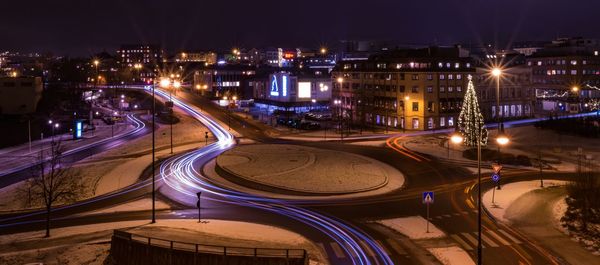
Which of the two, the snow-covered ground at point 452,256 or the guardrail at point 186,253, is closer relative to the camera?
the guardrail at point 186,253

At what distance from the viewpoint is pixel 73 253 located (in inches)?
940

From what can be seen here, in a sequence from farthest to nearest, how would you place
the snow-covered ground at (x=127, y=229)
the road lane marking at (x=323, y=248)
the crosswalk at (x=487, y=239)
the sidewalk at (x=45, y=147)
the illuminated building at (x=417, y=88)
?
the illuminated building at (x=417, y=88), the sidewalk at (x=45, y=147), the crosswalk at (x=487, y=239), the road lane marking at (x=323, y=248), the snow-covered ground at (x=127, y=229)

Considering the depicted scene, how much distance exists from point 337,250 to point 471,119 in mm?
36002

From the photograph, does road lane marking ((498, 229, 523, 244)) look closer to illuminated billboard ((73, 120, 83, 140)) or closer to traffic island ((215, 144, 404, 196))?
traffic island ((215, 144, 404, 196))

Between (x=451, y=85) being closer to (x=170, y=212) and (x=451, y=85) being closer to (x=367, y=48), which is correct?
(x=170, y=212)

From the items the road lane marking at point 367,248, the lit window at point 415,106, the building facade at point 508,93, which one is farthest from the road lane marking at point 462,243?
the building facade at point 508,93

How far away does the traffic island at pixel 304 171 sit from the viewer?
38594 millimetres


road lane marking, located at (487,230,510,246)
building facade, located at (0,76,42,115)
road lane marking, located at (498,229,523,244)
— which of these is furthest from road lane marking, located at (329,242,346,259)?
building facade, located at (0,76,42,115)

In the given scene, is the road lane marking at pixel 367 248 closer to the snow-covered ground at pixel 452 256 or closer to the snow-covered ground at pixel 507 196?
the snow-covered ground at pixel 452 256

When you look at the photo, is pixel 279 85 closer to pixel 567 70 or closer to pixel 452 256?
pixel 567 70

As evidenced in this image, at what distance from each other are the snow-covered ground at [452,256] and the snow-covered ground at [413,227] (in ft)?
6.42

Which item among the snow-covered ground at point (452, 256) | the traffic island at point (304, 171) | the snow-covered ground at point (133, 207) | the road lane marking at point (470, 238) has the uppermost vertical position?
the traffic island at point (304, 171)

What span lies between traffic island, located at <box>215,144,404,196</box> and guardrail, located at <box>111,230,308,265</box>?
49.5ft

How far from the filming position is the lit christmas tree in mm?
53781
